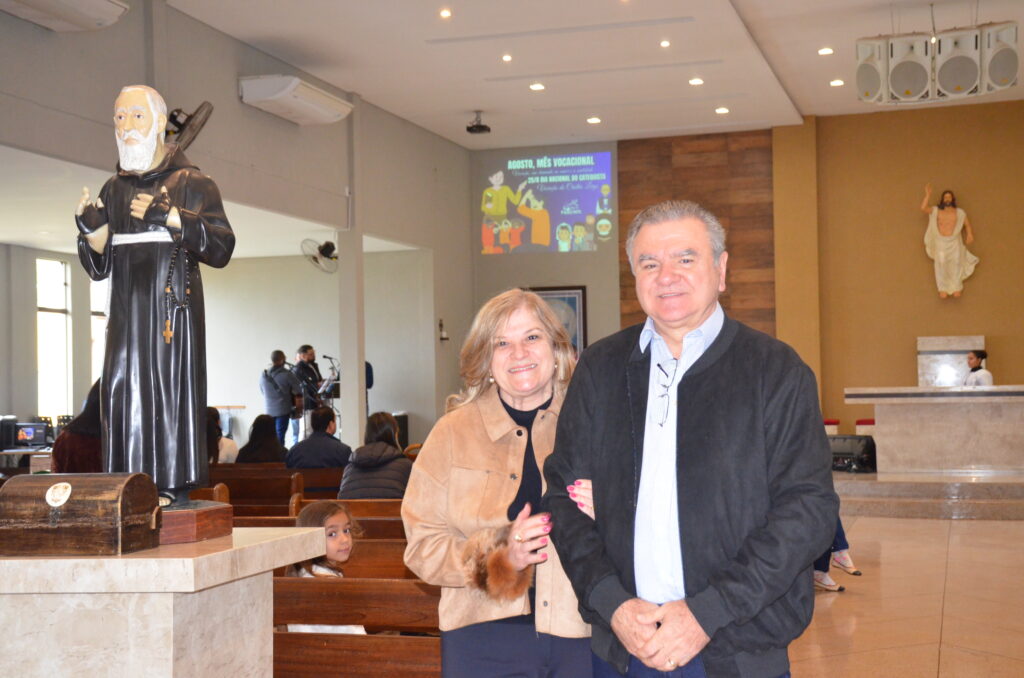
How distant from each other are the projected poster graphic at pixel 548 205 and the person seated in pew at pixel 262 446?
6.48m

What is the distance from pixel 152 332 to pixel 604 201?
38.9 ft

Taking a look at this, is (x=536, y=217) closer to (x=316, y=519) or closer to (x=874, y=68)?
(x=874, y=68)

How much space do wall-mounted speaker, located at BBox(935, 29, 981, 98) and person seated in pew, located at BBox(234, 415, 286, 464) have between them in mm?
6411

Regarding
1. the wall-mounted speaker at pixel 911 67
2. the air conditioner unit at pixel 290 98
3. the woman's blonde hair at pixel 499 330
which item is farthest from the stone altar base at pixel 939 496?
the woman's blonde hair at pixel 499 330

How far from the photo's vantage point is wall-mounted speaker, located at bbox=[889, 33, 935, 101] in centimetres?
927

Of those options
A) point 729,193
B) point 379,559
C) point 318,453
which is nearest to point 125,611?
point 379,559

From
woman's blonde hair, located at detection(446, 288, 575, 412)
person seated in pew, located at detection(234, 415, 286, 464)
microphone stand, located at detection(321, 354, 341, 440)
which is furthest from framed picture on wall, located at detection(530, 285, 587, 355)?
woman's blonde hair, located at detection(446, 288, 575, 412)

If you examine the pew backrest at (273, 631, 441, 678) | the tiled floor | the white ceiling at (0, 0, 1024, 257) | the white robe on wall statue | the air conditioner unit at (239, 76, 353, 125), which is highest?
the white ceiling at (0, 0, 1024, 257)

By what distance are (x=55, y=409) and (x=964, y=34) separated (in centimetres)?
1084

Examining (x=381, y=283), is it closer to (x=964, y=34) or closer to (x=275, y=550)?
(x=964, y=34)

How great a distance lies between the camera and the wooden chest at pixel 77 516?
80.6 inches

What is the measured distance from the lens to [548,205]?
14133 millimetres

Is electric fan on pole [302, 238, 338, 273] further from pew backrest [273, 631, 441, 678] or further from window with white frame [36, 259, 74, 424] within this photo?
pew backrest [273, 631, 441, 678]

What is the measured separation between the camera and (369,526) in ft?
15.2
